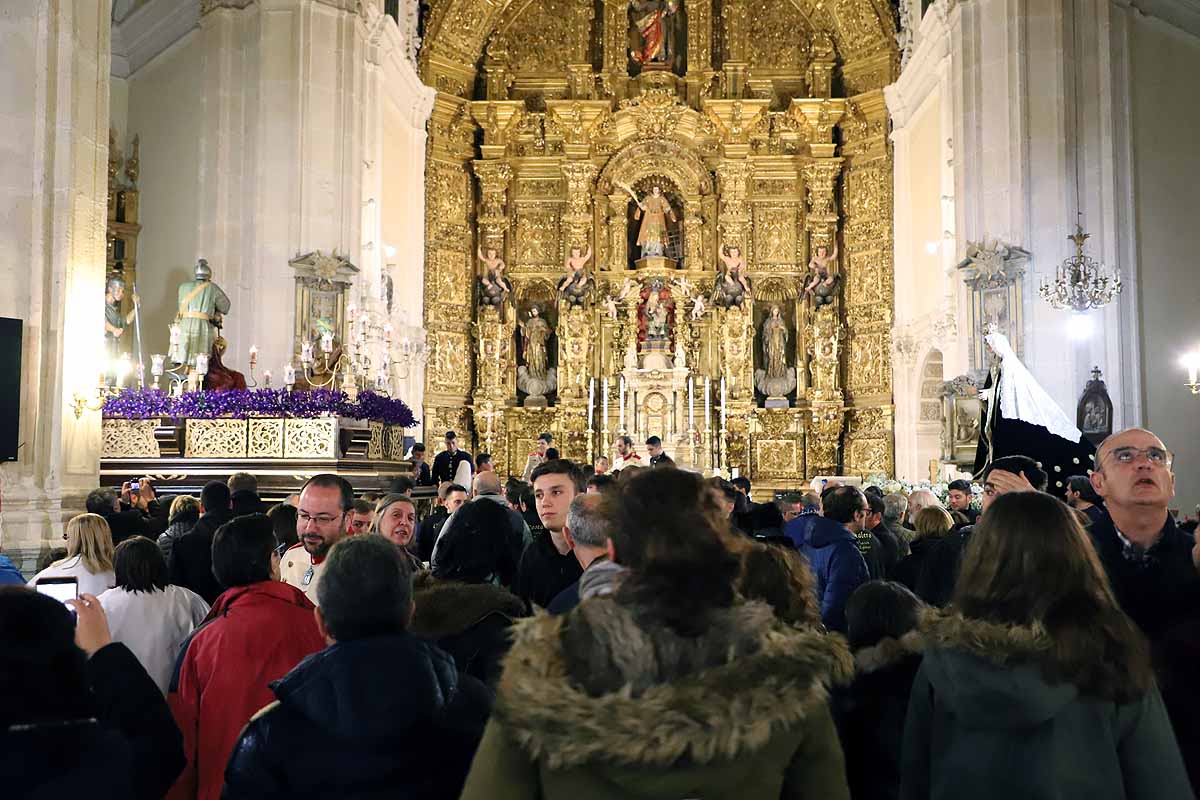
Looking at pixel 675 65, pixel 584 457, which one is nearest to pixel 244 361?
pixel 584 457

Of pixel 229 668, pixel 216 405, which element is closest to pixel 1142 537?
pixel 229 668

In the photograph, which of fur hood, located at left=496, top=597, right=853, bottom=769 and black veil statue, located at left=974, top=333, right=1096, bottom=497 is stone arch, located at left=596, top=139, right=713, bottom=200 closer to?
black veil statue, located at left=974, top=333, right=1096, bottom=497

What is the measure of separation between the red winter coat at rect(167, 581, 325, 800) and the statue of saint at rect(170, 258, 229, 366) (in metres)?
12.0

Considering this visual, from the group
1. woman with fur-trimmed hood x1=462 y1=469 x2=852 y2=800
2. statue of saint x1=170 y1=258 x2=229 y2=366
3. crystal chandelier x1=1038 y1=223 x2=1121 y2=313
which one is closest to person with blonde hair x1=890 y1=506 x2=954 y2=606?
woman with fur-trimmed hood x1=462 y1=469 x2=852 y2=800

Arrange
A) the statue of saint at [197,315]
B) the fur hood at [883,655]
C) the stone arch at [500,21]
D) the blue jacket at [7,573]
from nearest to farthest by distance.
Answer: the fur hood at [883,655], the blue jacket at [7,573], the statue of saint at [197,315], the stone arch at [500,21]

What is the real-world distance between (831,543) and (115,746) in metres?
3.86

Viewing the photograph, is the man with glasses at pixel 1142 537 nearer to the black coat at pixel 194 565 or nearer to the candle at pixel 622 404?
the black coat at pixel 194 565

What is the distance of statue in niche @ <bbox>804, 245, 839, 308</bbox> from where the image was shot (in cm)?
2478

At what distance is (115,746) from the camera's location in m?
2.27

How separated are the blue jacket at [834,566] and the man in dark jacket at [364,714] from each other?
3.13m

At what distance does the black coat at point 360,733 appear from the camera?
94.0 inches

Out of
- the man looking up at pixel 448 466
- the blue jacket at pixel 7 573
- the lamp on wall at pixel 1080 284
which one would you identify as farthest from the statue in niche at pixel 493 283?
the blue jacket at pixel 7 573

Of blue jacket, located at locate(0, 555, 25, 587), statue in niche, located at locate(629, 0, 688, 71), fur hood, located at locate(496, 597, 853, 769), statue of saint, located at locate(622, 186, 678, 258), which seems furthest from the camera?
statue in niche, located at locate(629, 0, 688, 71)

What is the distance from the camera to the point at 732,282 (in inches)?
977
